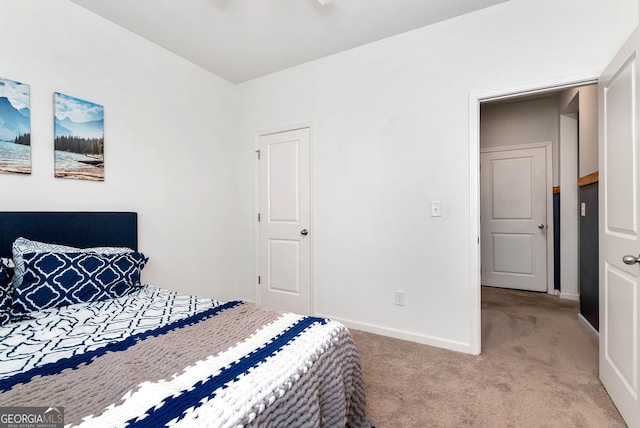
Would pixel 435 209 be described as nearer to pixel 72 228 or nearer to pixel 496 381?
pixel 496 381

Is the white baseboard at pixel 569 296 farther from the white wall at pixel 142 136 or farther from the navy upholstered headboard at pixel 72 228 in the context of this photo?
the navy upholstered headboard at pixel 72 228

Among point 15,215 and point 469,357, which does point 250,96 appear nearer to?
point 15,215

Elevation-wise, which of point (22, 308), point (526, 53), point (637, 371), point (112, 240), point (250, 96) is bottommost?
point (637, 371)

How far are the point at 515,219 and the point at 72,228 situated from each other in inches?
199

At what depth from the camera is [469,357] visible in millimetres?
2244

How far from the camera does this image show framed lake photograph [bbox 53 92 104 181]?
205 cm

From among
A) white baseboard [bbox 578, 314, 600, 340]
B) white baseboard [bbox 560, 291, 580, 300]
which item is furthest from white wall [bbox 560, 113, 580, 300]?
white baseboard [bbox 578, 314, 600, 340]

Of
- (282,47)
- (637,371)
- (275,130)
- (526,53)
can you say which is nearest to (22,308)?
(275,130)

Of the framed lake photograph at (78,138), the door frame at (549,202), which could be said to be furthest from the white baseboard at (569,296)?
the framed lake photograph at (78,138)

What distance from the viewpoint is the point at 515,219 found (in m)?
4.29

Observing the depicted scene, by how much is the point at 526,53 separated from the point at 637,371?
2.04 m
